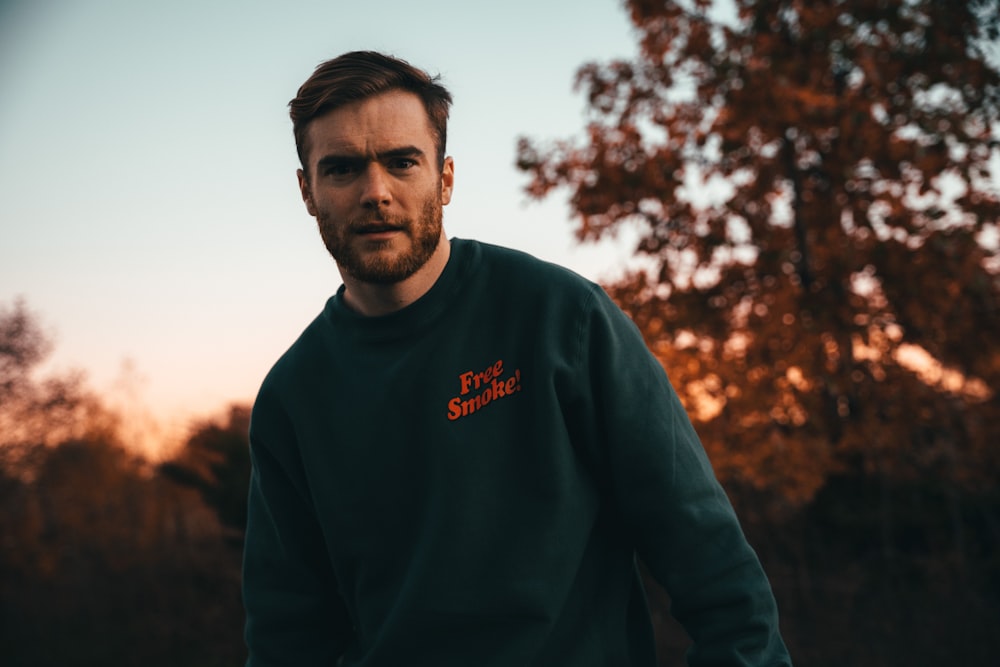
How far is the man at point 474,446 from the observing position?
1538mm

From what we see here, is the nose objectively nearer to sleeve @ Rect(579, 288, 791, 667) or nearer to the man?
the man

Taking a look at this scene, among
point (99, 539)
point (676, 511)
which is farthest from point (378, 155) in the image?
point (99, 539)

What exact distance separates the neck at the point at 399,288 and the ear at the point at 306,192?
0.17 metres

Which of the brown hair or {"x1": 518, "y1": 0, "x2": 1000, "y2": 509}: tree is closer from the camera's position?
the brown hair

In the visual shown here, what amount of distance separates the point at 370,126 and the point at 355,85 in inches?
3.6

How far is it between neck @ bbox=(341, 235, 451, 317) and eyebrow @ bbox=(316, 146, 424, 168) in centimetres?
21

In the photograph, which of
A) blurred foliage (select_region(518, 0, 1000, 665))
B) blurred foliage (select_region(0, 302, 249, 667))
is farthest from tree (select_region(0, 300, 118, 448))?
blurred foliage (select_region(518, 0, 1000, 665))

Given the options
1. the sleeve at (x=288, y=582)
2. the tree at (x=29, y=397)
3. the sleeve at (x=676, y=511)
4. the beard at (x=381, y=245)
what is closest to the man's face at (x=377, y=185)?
the beard at (x=381, y=245)

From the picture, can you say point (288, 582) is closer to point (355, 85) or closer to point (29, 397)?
point (355, 85)

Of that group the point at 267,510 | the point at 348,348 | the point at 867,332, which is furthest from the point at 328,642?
the point at 867,332

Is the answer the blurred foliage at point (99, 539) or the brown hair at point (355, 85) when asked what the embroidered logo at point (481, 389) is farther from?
the blurred foliage at point (99, 539)

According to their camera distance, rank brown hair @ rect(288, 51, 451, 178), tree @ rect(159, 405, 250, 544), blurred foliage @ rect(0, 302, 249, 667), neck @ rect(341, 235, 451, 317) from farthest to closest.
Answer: blurred foliage @ rect(0, 302, 249, 667) < tree @ rect(159, 405, 250, 544) < neck @ rect(341, 235, 451, 317) < brown hair @ rect(288, 51, 451, 178)

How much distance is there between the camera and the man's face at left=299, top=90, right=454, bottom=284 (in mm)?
1653

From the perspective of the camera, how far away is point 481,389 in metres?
1.70
